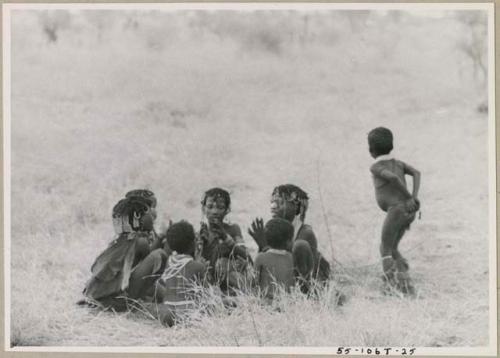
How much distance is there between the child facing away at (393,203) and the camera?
242 inches

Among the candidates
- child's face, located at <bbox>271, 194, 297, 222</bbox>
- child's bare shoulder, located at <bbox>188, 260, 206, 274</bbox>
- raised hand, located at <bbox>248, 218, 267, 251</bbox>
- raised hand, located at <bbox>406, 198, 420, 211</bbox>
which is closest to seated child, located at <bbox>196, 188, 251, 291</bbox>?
raised hand, located at <bbox>248, 218, 267, 251</bbox>

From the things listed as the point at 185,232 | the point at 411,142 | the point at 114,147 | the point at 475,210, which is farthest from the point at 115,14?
the point at 475,210

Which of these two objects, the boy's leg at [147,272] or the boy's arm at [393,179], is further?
the boy's arm at [393,179]

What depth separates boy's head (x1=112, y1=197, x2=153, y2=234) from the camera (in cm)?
609

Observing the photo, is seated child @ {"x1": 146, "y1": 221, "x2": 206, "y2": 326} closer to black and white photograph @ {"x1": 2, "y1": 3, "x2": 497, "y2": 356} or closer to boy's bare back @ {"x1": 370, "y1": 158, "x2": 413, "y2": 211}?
black and white photograph @ {"x1": 2, "y1": 3, "x2": 497, "y2": 356}

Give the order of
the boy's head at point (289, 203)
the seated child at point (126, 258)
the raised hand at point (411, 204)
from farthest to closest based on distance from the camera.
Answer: the boy's head at point (289, 203), the raised hand at point (411, 204), the seated child at point (126, 258)

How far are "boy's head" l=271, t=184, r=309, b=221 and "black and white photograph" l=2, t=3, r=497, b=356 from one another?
2 cm

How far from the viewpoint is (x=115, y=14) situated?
6.84 meters

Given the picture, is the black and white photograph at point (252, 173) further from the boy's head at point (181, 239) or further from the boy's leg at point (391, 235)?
the boy's head at point (181, 239)

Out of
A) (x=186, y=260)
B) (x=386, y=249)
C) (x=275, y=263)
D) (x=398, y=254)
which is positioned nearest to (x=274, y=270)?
(x=275, y=263)

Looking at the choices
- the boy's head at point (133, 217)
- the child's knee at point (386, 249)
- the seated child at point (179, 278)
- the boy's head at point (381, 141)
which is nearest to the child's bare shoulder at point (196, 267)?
the seated child at point (179, 278)

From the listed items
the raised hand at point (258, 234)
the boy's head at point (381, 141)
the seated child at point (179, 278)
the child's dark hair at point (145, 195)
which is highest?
the boy's head at point (381, 141)

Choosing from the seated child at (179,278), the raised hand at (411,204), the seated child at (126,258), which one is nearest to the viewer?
the seated child at (179,278)

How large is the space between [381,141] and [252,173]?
1.31 meters
